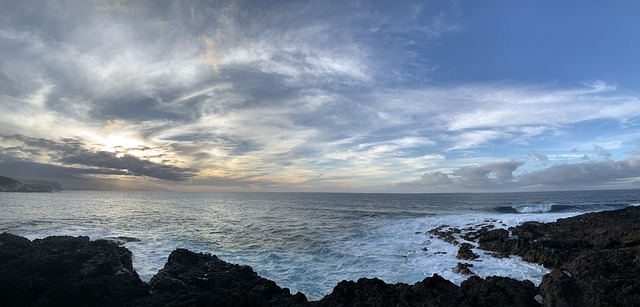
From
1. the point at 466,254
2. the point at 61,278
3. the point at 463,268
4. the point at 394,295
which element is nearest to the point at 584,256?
the point at 463,268

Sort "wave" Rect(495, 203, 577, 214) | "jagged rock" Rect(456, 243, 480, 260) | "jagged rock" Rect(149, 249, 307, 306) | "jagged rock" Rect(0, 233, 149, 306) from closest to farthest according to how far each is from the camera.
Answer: "jagged rock" Rect(0, 233, 149, 306), "jagged rock" Rect(149, 249, 307, 306), "jagged rock" Rect(456, 243, 480, 260), "wave" Rect(495, 203, 577, 214)

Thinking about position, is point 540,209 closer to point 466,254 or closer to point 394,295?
point 466,254

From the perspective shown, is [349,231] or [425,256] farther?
[349,231]

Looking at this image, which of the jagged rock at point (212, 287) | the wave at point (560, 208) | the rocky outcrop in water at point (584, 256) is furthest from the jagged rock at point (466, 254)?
the wave at point (560, 208)

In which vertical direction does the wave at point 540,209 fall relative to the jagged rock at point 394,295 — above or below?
below

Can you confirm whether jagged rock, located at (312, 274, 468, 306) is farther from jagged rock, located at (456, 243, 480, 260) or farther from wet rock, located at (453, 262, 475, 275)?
jagged rock, located at (456, 243, 480, 260)

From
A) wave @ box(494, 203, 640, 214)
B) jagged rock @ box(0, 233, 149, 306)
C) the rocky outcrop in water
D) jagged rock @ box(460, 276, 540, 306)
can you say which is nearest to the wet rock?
the rocky outcrop in water

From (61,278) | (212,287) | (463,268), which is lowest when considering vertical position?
(463,268)

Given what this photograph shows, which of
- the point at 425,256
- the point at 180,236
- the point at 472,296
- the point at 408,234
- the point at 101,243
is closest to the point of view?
the point at 472,296

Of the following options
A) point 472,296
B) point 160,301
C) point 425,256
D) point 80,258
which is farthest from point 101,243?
point 425,256

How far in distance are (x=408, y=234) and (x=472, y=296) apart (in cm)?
2631

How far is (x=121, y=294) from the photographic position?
13.2 m

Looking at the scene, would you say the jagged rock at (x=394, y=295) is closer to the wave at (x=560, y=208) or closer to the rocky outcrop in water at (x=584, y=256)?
the rocky outcrop in water at (x=584, y=256)

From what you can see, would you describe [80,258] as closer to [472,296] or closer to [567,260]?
[472,296]
